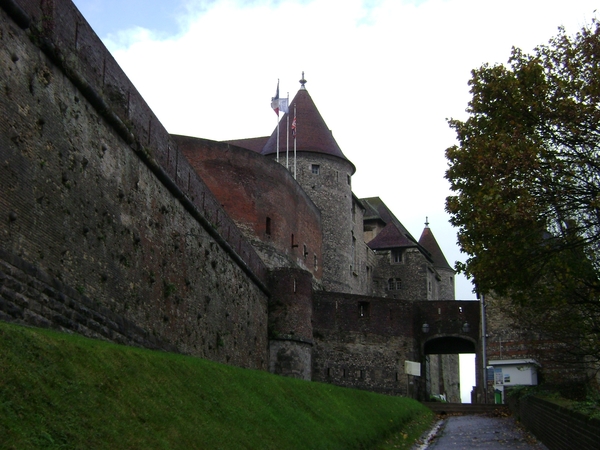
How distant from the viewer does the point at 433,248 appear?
65.9 m

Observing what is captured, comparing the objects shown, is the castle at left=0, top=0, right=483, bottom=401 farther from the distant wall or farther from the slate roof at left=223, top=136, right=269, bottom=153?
the slate roof at left=223, top=136, right=269, bottom=153

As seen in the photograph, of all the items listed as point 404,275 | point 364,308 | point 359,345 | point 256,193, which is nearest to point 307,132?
point 364,308

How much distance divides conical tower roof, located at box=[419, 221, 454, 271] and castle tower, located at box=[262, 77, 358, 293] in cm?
1834

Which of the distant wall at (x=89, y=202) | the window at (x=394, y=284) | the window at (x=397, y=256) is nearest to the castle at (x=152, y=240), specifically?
the distant wall at (x=89, y=202)

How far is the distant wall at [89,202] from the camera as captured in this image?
11.1 meters

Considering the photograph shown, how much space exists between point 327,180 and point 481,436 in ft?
90.8

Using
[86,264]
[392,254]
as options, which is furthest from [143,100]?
[392,254]

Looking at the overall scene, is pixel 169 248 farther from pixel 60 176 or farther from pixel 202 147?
pixel 202 147

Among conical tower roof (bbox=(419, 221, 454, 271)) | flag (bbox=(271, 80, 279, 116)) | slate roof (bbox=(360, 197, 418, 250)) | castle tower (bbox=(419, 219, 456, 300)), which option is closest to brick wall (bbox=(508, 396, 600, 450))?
flag (bbox=(271, 80, 279, 116))

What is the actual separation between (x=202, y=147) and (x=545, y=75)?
56.8 ft

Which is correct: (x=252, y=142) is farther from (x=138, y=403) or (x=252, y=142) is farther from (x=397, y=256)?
(x=138, y=403)

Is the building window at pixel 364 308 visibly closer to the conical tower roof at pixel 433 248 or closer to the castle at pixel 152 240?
the castle at pixel 152 240

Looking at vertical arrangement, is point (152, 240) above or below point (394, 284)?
below

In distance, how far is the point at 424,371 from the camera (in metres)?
38.9
